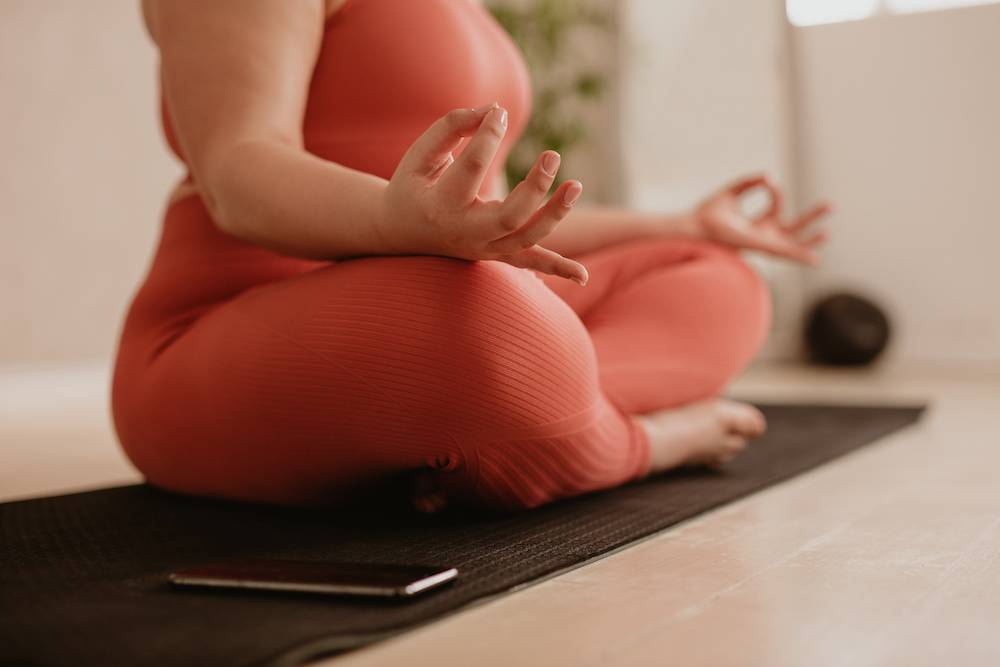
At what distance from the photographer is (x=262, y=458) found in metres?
1.09

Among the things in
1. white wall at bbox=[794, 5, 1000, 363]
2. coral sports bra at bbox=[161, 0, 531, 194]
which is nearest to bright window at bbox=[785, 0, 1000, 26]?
white wall at bbox=[794, 5, 1000, 363]

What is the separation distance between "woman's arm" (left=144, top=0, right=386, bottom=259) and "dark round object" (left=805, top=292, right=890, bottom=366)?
2.90 meters

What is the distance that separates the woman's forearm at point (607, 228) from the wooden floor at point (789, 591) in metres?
0.40

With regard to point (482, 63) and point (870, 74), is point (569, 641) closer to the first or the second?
point (482, 63)

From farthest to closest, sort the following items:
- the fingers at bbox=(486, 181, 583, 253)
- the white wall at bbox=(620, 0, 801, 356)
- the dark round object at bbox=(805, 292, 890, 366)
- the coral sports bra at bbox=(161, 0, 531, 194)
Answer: the white wall at bbox=(620, 0, 801, 356) < the dark round object at bbox=(805, 292, 890, 366) < the coral sports bra at bbox=(161, 0, 531, 194) < the fingers at bbox=(486, 181, 583, 253)

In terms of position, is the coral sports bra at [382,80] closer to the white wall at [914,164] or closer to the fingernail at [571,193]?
the fingernail at [571,193]

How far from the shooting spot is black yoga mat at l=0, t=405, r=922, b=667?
0.65m

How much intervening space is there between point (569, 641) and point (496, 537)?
0.30m

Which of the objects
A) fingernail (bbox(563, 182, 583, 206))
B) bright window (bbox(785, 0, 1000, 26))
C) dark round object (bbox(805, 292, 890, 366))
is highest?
bright window (bbox(785, 0, 1000, 26))

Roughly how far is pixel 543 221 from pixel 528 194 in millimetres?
35

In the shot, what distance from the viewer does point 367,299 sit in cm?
95

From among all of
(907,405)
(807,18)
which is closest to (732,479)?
(907,405)

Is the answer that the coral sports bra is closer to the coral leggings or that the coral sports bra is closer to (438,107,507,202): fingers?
the coral leggings

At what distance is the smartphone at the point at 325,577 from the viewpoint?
0.75 meters
